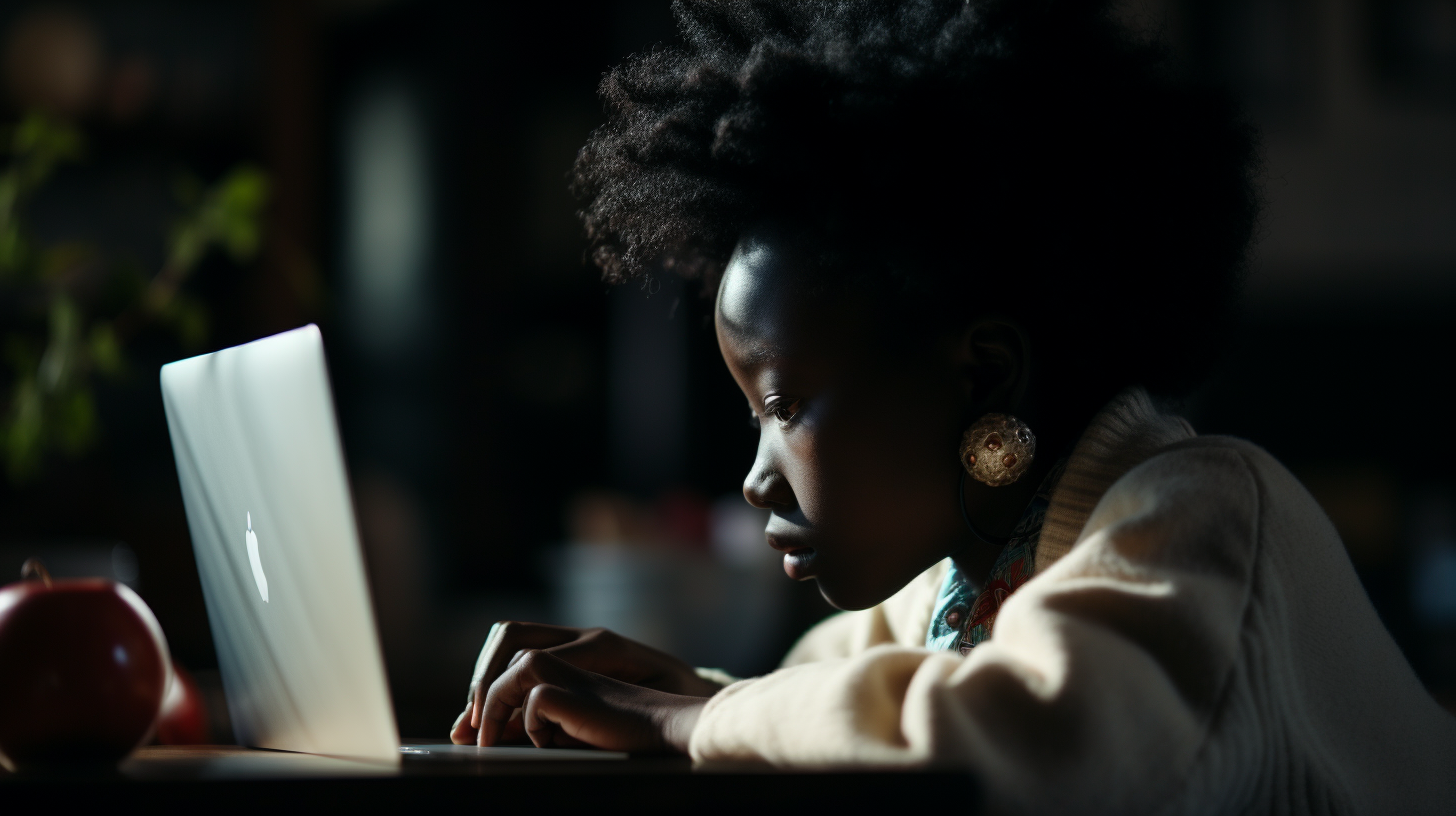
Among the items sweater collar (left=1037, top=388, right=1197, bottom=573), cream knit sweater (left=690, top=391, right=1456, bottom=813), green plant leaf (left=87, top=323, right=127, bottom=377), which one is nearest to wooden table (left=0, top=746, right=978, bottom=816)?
cream knit sweater (left=690, top=391, right=1456, bottom=813)

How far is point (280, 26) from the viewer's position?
3.41 metres

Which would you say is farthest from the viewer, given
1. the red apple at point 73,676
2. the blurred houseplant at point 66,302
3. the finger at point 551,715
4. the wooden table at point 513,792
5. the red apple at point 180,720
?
the blurred houseplant at point 66,302

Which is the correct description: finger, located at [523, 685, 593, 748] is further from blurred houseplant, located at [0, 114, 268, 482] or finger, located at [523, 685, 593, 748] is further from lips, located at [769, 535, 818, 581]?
blurred houseplant, located at [0, 114, 268, 482]

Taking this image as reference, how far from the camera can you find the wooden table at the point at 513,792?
432mm

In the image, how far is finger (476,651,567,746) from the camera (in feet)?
2.37

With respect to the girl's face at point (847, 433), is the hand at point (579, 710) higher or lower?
lower

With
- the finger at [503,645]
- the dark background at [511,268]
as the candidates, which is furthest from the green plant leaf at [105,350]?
the dark background at [511,268]

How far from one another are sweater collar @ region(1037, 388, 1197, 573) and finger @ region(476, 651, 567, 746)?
0.93 feet

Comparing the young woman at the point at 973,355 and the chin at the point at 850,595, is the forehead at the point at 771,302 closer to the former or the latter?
the young woman at the point at 973,355

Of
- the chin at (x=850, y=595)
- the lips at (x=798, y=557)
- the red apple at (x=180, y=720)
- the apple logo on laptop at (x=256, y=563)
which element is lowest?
the red apple at (x=180, y=720)

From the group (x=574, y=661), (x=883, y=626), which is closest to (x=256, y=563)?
(x=574, y=661)

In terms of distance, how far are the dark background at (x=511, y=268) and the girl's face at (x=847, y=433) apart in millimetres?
2556

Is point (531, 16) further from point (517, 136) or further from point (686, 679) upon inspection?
point (686, 679)

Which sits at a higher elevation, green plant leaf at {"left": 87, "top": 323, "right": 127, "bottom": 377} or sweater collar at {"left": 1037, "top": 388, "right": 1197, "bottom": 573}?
green plant leaf at {"left": 87, "top": 323, "right": 127, "bottom": 377}
